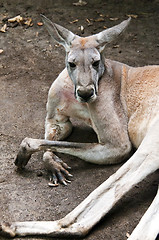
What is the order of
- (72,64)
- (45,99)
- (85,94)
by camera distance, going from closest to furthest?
(85,94), (72,64), (45,99)

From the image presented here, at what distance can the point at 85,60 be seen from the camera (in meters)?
3.96

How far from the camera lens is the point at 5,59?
608cm

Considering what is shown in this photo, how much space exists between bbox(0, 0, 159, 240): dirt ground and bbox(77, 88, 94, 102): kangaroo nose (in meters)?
0.68

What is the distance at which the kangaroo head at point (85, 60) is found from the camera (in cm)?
389

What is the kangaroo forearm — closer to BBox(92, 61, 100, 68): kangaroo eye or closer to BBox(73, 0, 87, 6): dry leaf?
BBox(92, 61, 100, 68): kangaroo eye

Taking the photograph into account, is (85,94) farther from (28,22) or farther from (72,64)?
(28,22)

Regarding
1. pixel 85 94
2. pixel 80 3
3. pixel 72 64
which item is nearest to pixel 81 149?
pixel 85 94

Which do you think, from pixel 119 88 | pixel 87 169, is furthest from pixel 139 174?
pixel 119 88

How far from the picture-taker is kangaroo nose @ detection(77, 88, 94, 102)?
12.7ft

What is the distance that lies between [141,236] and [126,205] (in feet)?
1.76

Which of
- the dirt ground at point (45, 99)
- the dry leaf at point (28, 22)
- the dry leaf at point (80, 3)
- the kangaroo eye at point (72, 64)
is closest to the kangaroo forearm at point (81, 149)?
the dirt ground at point (45, 99)

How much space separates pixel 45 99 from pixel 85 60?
57.1 inches

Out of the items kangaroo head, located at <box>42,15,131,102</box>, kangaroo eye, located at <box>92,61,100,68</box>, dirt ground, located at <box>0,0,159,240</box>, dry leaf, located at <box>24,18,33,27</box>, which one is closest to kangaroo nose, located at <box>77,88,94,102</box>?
kangaroo head, located at <box>42,15,131,102</box>

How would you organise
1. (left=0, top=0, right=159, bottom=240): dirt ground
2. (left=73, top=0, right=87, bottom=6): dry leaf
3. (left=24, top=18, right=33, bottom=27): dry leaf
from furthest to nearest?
(left=73, top=0, right=87, bottom=6): dry leaf → (left=24, top=18, right=33, bottom=27): dry leaf → (left=0, top=0, right=159, bottom=240): dirt ground
